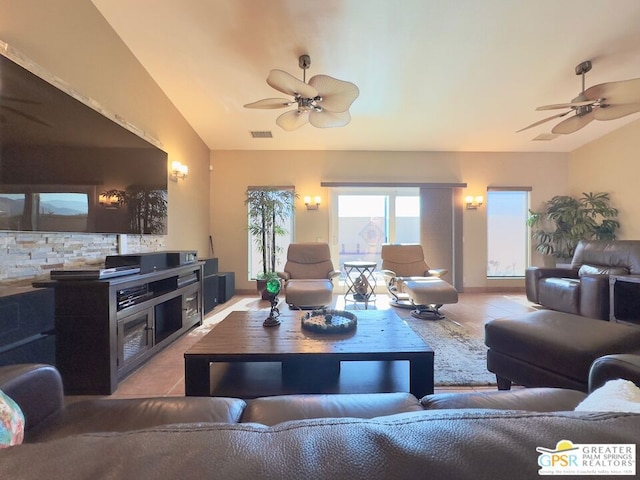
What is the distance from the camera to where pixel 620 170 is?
444 cm

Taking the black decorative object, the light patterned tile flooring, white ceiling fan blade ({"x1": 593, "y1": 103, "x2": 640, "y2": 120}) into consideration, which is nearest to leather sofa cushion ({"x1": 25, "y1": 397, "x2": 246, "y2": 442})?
the black decorative object

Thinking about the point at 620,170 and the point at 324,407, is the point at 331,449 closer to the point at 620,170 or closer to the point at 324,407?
the point at 324,407

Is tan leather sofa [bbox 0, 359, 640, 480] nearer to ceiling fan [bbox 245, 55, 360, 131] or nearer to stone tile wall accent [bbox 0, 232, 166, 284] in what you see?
stone tile wall accent [bbox 0, 232, 166, 284]

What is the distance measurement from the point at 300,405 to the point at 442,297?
282 centimetres

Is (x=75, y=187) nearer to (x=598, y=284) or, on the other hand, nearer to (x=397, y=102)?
(x=397, y=102)

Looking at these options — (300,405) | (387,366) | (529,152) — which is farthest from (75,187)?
(529,152)

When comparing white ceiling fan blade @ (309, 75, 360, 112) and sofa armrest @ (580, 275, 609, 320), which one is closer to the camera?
white ceiling fan blade @ (309, 75, 360, 112)

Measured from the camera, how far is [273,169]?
5.18 metres

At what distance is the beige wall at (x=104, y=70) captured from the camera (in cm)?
186

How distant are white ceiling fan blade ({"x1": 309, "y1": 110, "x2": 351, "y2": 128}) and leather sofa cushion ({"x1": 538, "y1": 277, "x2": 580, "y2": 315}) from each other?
3.21m

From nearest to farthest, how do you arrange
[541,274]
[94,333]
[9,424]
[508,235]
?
[9,424]
[94,333]
[541,274]
[508,235]

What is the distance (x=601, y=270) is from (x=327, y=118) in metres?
3.70

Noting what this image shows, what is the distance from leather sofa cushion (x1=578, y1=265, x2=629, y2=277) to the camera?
10.4ft

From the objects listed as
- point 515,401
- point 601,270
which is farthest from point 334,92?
point 601,270
